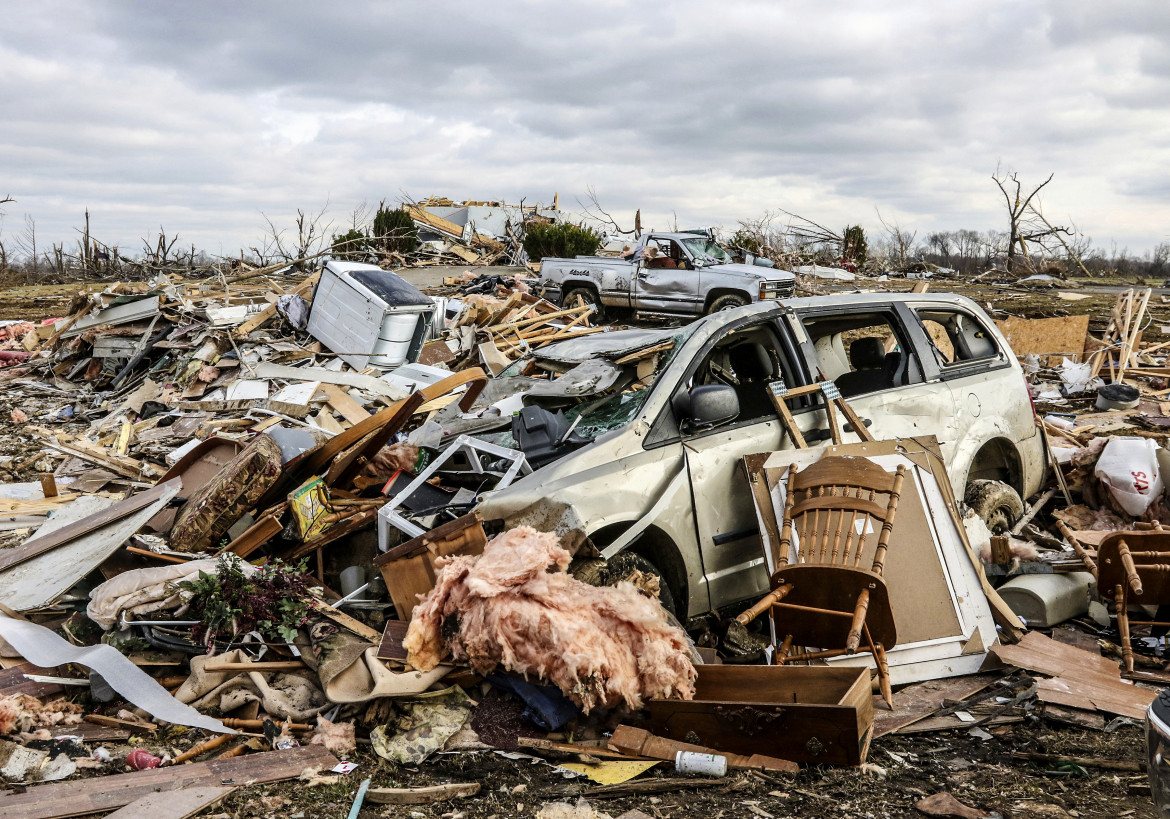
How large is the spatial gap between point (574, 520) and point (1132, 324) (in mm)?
14872

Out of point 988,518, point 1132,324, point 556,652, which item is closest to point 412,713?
point 556,652

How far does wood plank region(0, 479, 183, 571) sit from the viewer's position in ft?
16.7

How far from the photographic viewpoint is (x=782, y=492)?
15.0 ft

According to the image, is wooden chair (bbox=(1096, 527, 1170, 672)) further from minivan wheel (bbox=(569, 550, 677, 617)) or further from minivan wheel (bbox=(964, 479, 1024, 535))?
minivan wheel (bbox=(569, 550, 677, 617))

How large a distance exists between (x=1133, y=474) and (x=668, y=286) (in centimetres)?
1057

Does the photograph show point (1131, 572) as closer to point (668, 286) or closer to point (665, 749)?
point (665, 749)

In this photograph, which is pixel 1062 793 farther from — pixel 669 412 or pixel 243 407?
pixel 243 407

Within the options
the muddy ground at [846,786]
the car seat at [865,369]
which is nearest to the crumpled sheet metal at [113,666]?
the muddy ground at [846,786]

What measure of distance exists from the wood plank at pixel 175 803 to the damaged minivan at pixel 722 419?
164 centimetres

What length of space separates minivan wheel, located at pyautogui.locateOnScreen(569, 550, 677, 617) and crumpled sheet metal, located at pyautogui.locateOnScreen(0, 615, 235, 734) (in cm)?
170

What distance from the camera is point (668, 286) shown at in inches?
647

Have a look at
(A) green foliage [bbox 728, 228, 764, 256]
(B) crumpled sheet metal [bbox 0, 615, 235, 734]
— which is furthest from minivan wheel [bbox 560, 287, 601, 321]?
(B) crumpled sheet metal [bbox 0, 615, 235, 734]

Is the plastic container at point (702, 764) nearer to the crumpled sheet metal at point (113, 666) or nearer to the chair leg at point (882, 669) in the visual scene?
the chair leg at point (882, 669)

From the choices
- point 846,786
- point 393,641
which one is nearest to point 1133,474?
point 846,786
